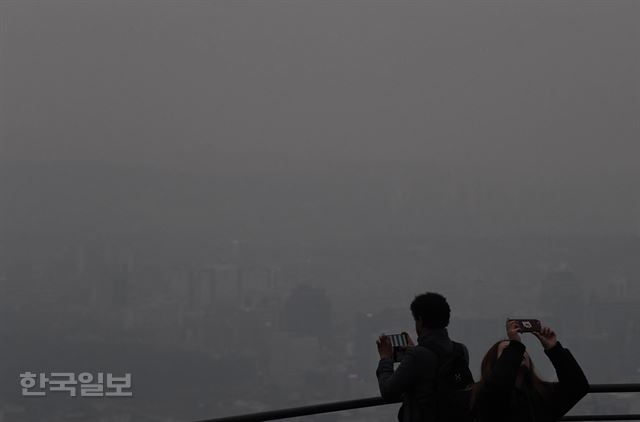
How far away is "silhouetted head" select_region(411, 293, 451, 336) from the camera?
1623 millimetres

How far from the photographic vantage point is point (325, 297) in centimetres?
305

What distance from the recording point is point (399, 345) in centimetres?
169

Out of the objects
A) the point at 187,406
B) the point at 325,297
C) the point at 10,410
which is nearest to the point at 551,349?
the point at 325,297

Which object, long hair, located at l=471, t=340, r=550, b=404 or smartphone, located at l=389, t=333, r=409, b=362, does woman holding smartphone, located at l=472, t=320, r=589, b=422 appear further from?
smartphone, located at l=389, t=333, r=409, b=362

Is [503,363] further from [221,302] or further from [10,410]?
[10,410]

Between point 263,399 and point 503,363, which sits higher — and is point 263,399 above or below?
below

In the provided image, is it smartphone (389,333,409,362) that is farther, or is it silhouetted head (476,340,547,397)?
smartphone (389,333,409,362)

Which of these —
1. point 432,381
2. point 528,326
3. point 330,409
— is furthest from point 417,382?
point 330,409

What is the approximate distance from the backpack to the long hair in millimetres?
78

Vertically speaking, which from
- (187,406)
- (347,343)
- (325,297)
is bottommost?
(187,406)

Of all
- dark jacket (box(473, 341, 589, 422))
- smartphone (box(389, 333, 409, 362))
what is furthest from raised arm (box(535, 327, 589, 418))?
smartphone (box(389, 333, 409, 362))

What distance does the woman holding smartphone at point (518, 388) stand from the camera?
56.5 inches

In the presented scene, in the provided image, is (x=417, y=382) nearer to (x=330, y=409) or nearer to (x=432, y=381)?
(x=432, y=381)

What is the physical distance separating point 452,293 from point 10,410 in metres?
1.84
